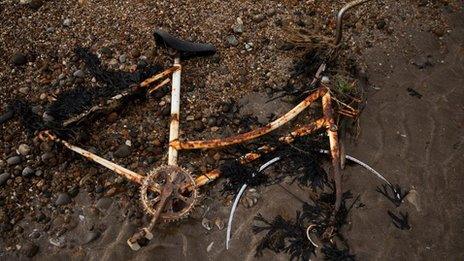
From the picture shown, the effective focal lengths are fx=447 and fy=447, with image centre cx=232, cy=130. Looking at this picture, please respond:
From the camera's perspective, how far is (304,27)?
5.25 meters

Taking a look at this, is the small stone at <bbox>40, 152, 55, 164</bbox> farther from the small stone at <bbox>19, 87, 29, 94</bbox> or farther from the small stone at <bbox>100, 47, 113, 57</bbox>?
the small stone at <bbox>100, 47, 113, 57</bbox>

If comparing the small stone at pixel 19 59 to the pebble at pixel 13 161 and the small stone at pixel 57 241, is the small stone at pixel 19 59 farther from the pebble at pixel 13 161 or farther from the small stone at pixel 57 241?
the small stone at pixel 57 241

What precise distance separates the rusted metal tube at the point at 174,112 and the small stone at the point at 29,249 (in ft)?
4.61

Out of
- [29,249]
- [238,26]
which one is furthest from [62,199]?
[238,26]

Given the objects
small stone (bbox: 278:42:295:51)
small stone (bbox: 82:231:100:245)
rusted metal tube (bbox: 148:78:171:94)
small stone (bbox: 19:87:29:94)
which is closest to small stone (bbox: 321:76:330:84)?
small stone (bbox: 278:42:295:51)

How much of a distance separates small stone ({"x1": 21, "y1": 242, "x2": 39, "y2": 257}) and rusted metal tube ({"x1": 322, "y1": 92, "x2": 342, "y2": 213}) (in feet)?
8.85

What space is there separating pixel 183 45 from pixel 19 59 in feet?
5.96

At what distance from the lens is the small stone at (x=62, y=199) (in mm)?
4207

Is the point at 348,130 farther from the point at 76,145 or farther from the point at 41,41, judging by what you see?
the point at 41,41

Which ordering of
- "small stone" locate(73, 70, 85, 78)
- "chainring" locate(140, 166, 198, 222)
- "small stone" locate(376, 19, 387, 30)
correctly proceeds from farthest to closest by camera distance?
"small stone" locate(376, 19, 387, 30) → "small stone" locate(73, 70, 85, 78) → "chainring" locate(140, 166, 198, 222)

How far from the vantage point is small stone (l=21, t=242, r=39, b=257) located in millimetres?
3963

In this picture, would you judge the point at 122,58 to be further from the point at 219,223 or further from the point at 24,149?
the point at 219,223

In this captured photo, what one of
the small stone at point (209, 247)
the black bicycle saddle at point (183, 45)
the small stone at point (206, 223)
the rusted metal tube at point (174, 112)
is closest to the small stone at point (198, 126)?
the rusted metal tube at point (174, 112)

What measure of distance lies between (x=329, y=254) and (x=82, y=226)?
2256mm
